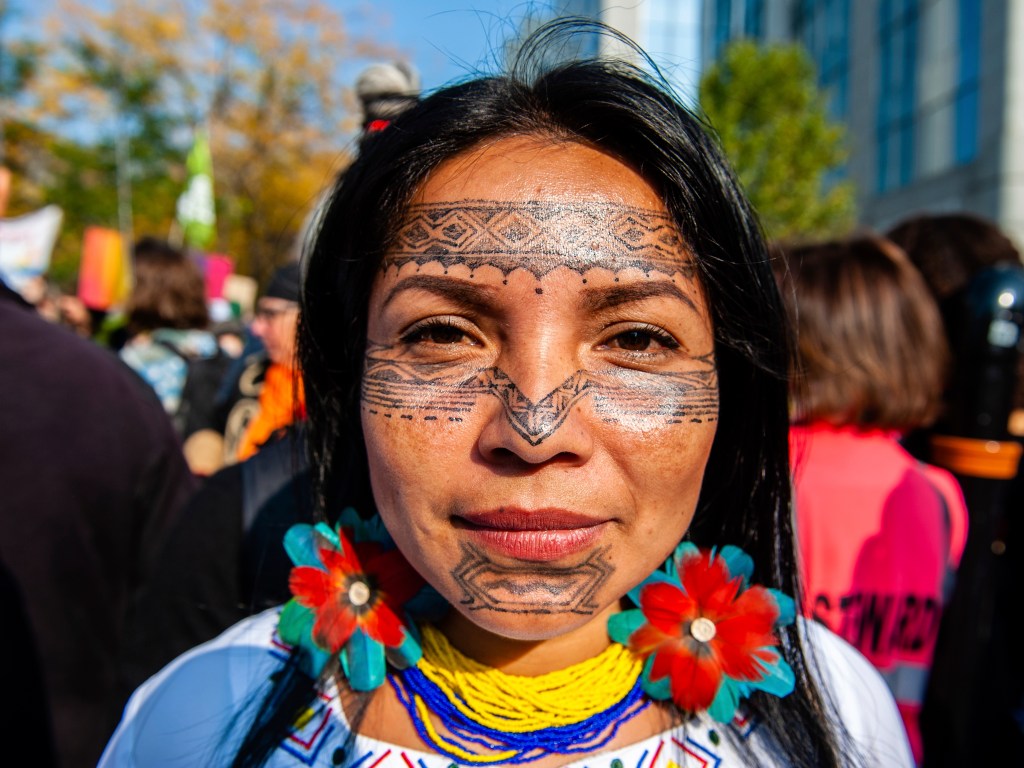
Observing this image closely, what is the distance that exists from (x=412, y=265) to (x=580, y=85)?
42 cm

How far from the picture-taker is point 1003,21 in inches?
481

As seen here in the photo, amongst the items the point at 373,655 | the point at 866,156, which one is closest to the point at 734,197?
the point at 373,655

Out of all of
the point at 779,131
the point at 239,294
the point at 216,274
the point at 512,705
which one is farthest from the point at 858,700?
the point at 779,131

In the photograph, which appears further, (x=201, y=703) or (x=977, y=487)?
(x=977, y=487)

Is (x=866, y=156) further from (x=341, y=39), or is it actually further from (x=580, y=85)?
(x=580, y=85)

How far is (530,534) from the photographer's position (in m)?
1.07

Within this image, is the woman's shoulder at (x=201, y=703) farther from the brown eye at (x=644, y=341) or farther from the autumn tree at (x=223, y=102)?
the autumn tree at (x=223, y=102)

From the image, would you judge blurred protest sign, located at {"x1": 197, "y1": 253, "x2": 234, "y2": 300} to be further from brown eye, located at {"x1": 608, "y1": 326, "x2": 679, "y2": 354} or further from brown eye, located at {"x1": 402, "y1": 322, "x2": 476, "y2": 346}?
brown eye, located at {"x1": 608, "y1": 326, "x2": 679, "y2": 354}

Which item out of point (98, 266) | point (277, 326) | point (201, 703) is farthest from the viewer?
point (98, 266)

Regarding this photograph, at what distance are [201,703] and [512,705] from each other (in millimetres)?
556

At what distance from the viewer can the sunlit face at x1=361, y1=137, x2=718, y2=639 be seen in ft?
3.50

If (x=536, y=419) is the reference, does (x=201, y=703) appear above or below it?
below

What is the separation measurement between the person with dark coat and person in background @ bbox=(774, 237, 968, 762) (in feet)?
6.38

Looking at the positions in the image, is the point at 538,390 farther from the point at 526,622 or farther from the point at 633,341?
the point at 526,622
